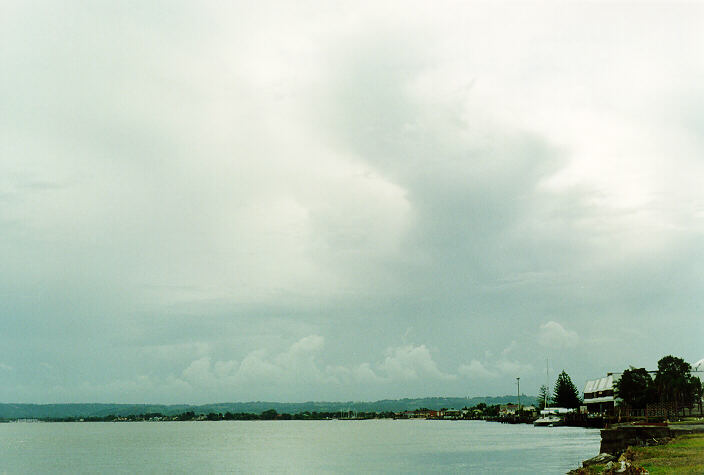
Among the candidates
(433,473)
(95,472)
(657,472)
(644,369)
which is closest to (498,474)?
(433,473)

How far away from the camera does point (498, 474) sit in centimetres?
7556

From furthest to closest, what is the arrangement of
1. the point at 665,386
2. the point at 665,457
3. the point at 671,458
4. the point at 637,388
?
1. the point at 637,388
2. the point at 665,386
3. the point at 665,457
4. the point at 671,458

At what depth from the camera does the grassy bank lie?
148 feet

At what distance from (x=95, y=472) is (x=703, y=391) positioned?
122 metres

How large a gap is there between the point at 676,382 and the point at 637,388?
17.4m

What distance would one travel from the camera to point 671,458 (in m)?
51.6

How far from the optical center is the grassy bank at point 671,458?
45.1 m

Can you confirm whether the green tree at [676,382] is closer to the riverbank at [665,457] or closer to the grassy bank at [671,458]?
the riverbank at [665,457]

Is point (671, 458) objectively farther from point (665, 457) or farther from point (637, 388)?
point (637, 388)

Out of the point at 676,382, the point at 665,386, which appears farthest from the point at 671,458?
the point at 665,386

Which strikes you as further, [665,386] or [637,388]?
[637,388]

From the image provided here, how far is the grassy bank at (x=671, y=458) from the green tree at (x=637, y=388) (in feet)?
266

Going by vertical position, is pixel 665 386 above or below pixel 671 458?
above

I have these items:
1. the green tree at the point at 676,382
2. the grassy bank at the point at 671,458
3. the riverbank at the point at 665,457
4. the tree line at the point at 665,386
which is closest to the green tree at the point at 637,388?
the tree line at the point at 665,386
